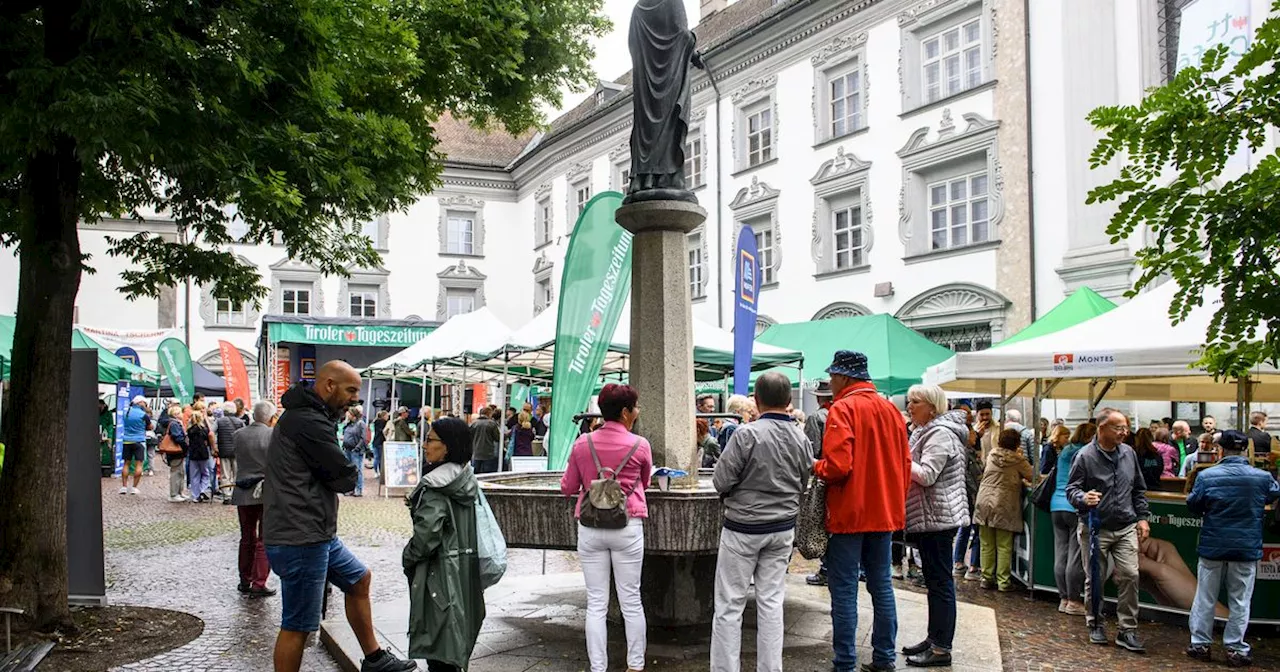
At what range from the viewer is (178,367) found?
21906mm

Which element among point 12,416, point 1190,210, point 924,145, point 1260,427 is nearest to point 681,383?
point 1190,210

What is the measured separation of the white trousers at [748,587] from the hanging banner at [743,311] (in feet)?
10.4

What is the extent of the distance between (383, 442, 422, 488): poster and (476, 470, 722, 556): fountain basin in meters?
12.1

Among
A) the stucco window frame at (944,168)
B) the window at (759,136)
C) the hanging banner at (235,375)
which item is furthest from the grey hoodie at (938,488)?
the window at (759,136)

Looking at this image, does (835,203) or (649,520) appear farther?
(835,203)

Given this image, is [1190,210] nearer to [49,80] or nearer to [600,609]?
[600,609]

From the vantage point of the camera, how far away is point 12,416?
7.07 metres

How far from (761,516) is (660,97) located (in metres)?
3.04

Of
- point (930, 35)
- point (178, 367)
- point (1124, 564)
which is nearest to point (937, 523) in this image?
point (1124, 564)

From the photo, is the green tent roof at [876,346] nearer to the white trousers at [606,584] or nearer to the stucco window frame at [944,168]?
the stucco window frame at [944,168]

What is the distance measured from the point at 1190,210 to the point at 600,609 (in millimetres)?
3402

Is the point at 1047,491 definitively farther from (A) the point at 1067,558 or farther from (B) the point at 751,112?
(B) the point at 751,112

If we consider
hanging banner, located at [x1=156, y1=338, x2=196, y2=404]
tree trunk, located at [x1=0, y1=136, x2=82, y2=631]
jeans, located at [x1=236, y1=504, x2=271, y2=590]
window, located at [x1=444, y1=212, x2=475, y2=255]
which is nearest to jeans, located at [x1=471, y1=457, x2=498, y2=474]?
hanging banner, located at [x1=156, y1=338, x2=196, y2=404]

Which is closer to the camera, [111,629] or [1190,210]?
[1190,210]
